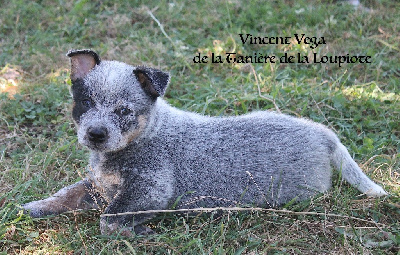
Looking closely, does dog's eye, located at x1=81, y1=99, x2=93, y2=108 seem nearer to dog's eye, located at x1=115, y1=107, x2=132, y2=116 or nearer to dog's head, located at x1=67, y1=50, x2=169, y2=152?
dog's head, located at x1=67, y1=50, x2=169, y2=152

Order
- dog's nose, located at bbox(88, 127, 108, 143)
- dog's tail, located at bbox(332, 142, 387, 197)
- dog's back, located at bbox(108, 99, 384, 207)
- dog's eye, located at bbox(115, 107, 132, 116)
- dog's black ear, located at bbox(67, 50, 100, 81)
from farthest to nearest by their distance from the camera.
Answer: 1. dog's tail, located at bbox(332, 142, 387, 197)
2. dog's back, located at bbox(108, 99, 384, 207)
3. dog's black ear, located at bbox(67, 50, 100, 81)
4. dog's eye, located at bbox(115, 107, 132, 116)
5. dog's nose, located at bbox(88, 127, 108, 143)

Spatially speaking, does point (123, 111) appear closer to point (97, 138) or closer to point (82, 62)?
point (97, 138)

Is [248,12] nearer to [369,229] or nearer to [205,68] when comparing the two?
[205,68]

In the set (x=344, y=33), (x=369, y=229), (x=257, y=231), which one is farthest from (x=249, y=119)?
(x=344, y=33)

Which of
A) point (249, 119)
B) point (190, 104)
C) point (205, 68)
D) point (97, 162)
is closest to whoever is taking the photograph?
point (97, 162)

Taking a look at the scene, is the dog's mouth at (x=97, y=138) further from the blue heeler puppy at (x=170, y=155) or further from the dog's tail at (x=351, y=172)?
the dog's tail at (x=351, y=172)

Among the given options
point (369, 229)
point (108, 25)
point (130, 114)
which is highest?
point (130, 114)

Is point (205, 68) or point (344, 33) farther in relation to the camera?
point (344, 33)

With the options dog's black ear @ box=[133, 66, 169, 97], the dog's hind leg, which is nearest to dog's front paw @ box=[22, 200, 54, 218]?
the dog's hind leg
